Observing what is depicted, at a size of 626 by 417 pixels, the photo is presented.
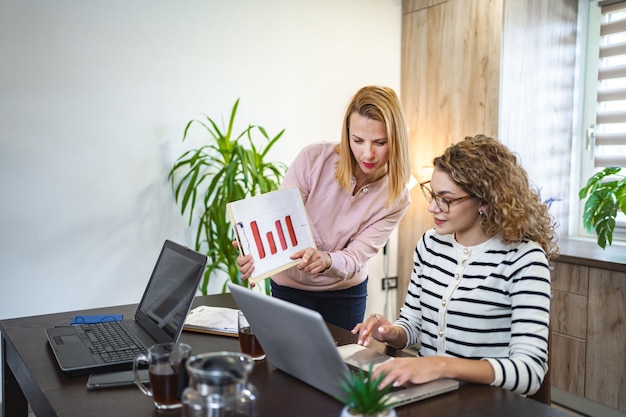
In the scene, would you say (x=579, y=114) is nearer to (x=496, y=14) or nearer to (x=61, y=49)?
(x=496, y=14)

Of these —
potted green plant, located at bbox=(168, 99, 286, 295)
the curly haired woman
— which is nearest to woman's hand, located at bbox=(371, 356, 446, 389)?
the curly haired woman

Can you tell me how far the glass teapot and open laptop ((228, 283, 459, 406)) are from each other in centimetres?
17

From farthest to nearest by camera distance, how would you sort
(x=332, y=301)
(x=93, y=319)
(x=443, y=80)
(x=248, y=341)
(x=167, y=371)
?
(x=443, y=80), (x=332, y=301), (x=93, y=319), (x=248, y=341), (x=167, y=371)

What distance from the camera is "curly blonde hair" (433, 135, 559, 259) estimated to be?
1.57 metres

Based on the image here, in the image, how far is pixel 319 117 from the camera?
153 inches

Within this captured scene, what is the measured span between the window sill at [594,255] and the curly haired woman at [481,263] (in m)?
1.47

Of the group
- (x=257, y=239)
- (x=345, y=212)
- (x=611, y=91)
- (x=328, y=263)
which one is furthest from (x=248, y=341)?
(x=611, y=91)

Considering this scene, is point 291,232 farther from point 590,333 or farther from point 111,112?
point 590,333

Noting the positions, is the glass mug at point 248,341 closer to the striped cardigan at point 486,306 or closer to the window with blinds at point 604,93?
the striped cardigan at point 486,306

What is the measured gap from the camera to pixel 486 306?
1.58 metres

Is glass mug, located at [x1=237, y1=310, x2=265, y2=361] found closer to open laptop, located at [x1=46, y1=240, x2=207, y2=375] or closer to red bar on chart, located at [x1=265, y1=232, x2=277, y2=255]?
open laptop, located at [x1=46, y1=240, x2=207, y2=375]

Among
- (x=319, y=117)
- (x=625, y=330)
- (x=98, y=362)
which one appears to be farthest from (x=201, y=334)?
(x=319, y=117)

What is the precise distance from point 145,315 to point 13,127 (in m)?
1.64

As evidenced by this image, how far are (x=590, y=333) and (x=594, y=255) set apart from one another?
0.39 m
